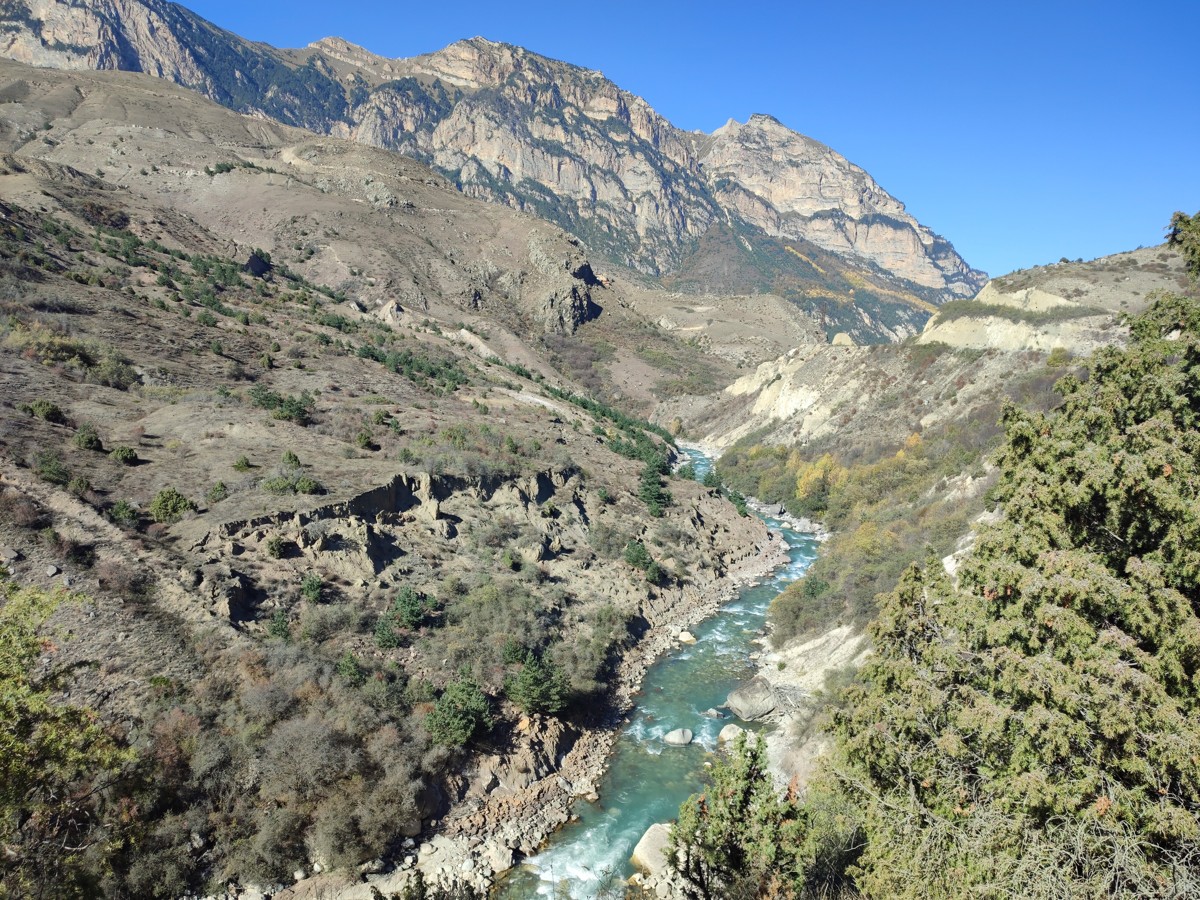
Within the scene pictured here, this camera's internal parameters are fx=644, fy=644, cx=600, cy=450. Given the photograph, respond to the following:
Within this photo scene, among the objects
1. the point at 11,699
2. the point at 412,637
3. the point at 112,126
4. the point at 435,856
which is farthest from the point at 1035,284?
the point at 112,126

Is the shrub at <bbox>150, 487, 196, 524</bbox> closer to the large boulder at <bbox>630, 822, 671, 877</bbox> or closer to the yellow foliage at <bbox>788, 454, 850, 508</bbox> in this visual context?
the large boulder at <bbox>630, 822, 671, 877</bbox>

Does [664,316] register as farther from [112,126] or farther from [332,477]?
[332,477]

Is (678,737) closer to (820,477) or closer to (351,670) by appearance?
(351,670)

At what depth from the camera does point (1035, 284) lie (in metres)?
54.0

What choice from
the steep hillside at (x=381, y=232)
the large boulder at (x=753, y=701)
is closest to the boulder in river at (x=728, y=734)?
the large boulder at (x=753, y=701)

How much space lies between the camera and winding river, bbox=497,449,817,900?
18.3m

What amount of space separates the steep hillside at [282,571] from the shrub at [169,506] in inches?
4.4

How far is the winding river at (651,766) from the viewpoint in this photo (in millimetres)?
18297

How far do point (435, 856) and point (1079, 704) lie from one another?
675 inches

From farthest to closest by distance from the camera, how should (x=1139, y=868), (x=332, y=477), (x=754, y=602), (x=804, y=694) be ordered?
(x=754, y=602) → (x=332, y=477) → (x=804, y=694) → (x=1139, y=868)

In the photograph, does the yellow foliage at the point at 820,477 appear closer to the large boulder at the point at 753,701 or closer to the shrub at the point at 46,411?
the large boulder at the point at 753,701

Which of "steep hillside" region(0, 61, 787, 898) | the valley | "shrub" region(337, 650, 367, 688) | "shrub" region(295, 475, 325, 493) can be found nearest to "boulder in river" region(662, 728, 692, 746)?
the valley

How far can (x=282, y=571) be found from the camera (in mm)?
26234

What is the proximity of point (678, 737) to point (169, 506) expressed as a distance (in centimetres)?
2250
